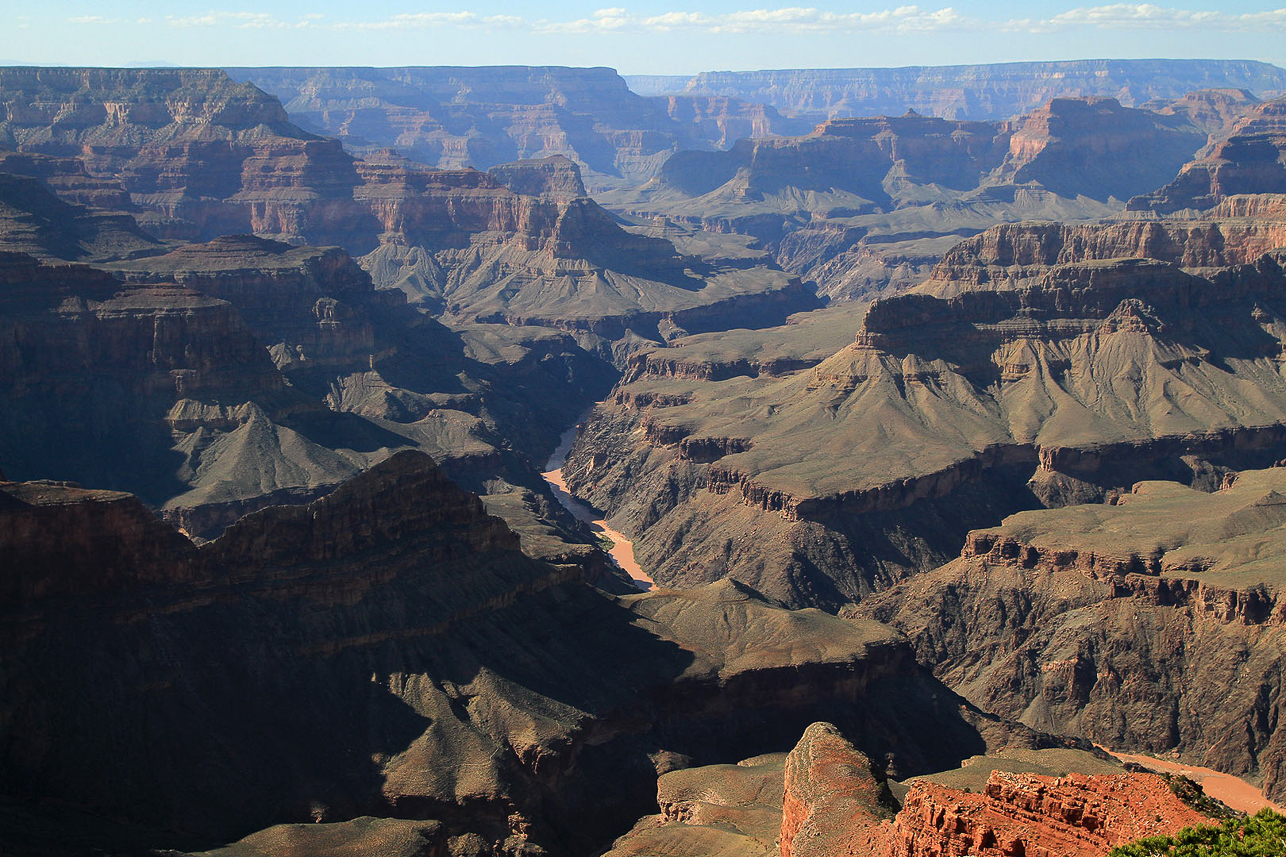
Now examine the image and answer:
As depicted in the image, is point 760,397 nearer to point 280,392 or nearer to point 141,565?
point 280,392

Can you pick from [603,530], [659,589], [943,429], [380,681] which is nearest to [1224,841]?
[380,681]

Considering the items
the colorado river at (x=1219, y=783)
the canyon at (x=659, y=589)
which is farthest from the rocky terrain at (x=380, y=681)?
the colorado river at (x=1219, y=783)

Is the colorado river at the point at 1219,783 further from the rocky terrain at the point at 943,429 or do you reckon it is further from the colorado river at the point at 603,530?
the colorado river at the point at 603,530

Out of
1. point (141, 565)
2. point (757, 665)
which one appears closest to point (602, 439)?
point (757, 665)

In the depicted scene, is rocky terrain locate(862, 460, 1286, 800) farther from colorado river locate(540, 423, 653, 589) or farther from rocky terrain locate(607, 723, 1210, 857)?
colorado river locate(540, 423, 653, 589)

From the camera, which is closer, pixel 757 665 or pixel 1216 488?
pixel 757 665
